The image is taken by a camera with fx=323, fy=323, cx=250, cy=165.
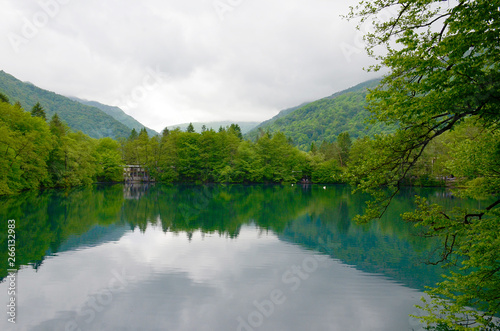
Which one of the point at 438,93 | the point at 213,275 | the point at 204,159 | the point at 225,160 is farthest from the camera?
the point at 225,160

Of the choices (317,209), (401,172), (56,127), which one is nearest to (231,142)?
(56,127)

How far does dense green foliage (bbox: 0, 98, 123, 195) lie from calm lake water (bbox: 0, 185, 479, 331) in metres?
Answer: 15.5

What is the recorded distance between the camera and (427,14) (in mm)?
6977

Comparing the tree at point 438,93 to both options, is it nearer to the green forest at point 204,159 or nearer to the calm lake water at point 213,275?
the calm lake water at point 213,275

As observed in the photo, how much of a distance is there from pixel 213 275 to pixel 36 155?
135ft

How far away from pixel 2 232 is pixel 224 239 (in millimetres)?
13177

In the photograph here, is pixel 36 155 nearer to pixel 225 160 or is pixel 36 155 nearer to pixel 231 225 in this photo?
pixel 231 225

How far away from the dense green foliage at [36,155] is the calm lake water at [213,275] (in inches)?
611

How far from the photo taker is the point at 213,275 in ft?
43.6

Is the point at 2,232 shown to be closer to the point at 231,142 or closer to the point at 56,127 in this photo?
the point at 56,127

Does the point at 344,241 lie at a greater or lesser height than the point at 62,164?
lesser

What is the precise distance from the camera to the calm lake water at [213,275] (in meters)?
9.45

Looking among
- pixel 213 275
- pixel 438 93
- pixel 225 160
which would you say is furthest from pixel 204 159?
pixel 438 93

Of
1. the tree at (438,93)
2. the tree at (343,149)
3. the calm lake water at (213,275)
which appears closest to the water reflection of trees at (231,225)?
the calm lake water at (213,275)
